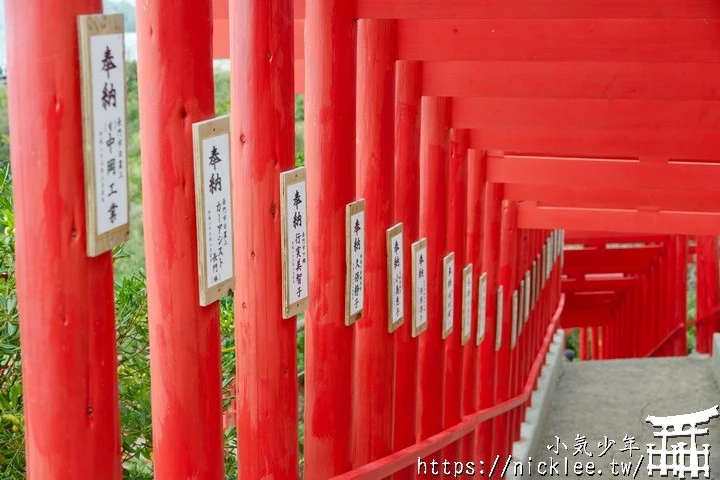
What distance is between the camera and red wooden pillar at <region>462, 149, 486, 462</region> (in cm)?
882

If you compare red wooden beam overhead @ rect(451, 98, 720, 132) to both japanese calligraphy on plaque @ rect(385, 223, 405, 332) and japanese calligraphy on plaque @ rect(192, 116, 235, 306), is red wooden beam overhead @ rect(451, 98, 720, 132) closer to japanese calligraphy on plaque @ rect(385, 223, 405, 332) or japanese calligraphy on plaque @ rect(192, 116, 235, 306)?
japanese calligraphy on plaque @ rect(385, 223, 405, 332)

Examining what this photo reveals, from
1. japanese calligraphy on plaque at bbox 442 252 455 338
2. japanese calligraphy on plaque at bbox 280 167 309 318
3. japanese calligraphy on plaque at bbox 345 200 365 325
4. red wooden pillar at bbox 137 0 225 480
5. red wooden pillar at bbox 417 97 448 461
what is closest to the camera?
red wooden pillar at bbox 137 0 225 480

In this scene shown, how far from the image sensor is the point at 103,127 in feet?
10.1

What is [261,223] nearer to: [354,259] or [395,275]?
[354,259]

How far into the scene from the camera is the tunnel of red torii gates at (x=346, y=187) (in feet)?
10.1

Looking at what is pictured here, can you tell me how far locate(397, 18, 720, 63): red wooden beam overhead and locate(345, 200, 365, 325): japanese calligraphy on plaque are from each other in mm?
864

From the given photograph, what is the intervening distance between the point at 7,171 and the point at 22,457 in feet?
3.02

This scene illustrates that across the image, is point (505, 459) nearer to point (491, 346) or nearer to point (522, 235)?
point (491, 346)

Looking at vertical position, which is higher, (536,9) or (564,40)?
(536,9)

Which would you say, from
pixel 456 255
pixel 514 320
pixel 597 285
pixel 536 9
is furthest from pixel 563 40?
pixel 597 285

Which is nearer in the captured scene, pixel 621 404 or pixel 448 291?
pixel 448 291

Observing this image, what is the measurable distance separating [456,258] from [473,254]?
0.80 metres

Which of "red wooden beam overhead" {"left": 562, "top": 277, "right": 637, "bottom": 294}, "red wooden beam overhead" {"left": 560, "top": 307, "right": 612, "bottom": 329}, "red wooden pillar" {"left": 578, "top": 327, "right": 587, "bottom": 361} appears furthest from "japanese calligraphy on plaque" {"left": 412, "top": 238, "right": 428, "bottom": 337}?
"red wooden pillar" {"left": 578, "top": 327, "right": 587, "bottom": 361}

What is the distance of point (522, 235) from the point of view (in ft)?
38.4
